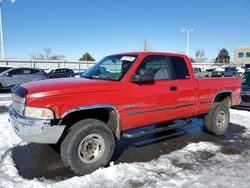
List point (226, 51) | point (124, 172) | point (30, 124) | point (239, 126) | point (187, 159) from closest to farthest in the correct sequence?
point (30, 124) → point (124, 172) → point (187, 159) → point (239, 126) → point (226, 51)

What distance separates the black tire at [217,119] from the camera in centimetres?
641

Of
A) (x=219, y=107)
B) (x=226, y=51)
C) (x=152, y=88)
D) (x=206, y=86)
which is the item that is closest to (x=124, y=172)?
(x=152, y=88)

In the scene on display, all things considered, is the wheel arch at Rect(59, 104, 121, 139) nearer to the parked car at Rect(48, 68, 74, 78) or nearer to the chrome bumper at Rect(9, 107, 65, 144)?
the chrome bumper at Rect(9, 107, 65, 144)

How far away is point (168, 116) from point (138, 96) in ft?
3.38

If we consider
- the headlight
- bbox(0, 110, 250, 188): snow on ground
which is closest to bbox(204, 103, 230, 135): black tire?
bbox(0, 110, 250, 188): snow on ground

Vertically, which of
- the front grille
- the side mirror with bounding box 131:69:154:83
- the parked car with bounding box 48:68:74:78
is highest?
the side mirror with bounding box 131:69:154:83

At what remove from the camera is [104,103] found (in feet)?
13.7

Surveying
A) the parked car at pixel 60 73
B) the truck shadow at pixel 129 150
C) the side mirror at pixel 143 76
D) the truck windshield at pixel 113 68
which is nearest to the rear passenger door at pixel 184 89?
the truck shadow at pixel 129 150

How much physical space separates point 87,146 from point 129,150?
1.36 meters

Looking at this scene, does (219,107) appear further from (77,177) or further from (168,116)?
(77,177)

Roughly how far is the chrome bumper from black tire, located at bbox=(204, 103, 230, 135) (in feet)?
13.4

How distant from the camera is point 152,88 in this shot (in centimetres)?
478

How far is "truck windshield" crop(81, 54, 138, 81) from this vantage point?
15.6ft

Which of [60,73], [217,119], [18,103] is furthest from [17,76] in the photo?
[217,119]
